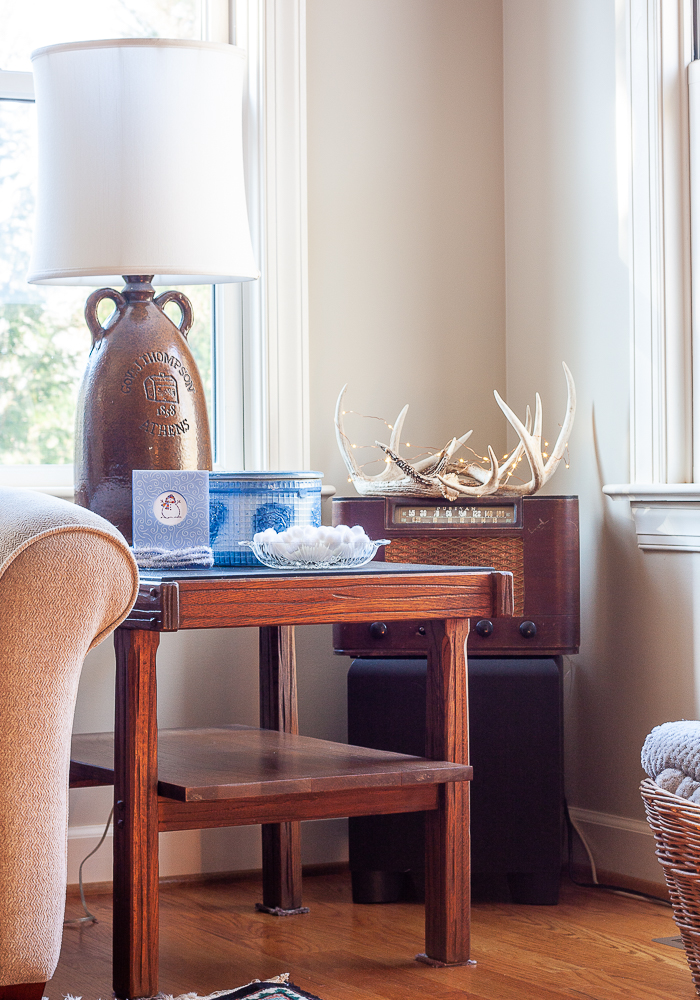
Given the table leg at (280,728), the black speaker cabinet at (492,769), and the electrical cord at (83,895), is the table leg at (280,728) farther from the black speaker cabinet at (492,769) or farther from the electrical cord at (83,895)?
the electrical cord at (83,895)

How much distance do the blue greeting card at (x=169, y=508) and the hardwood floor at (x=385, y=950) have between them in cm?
66

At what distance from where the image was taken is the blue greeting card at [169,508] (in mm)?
2031

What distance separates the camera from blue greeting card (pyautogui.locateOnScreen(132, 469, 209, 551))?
2031 mm

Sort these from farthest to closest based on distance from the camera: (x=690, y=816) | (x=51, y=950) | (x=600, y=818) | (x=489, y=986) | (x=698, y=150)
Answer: (x=600, y=818) < (x=698, y=150) < (x=489, y=986) < (x=690, y=816) < (x=51, y=950)

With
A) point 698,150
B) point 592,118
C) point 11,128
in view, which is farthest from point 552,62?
point 11,128

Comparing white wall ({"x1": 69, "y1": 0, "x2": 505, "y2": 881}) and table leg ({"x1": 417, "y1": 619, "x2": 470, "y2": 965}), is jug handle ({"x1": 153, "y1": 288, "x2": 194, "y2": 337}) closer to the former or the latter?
white wall ({"x1": 69, "y1": 0, "x2": 505, "y2": 881})

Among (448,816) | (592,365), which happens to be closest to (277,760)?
(448,816)

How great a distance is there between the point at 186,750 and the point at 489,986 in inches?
23.2

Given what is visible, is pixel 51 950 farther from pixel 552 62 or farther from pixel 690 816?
pixel 552 62

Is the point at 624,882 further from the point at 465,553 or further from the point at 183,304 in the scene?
the point at 183,304

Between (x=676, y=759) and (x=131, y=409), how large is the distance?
103 centimetres

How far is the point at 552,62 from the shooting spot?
9.30ft

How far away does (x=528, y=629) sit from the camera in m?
2.48

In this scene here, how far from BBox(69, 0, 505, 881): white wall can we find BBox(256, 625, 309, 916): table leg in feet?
0.78
